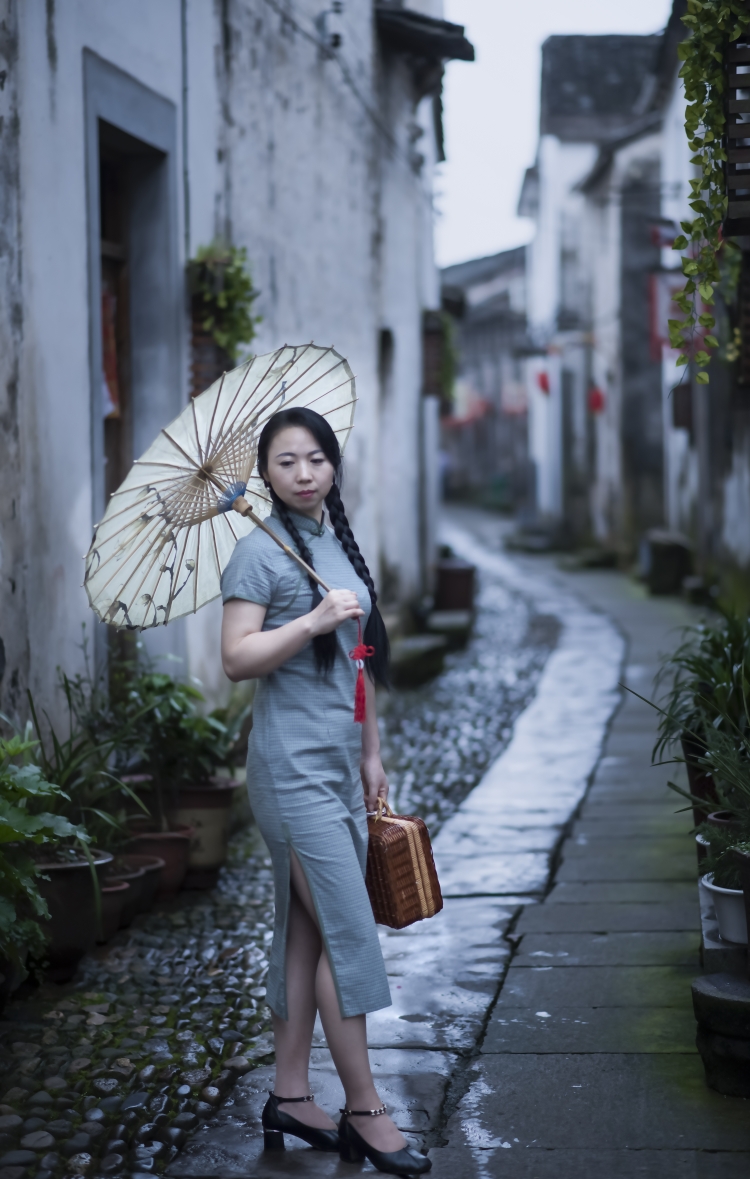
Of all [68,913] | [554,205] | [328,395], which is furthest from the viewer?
[554,205]

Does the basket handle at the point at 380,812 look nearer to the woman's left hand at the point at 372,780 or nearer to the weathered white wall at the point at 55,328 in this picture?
the woman's left hand at the point at 372,780

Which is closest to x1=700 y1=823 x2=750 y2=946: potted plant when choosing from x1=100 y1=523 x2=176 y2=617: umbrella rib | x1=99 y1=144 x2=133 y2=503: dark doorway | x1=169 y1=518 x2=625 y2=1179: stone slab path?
x1=169 y1=518 x2=625 y2=1179: stone slab path

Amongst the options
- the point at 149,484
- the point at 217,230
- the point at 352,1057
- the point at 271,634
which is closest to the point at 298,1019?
the point at 352,1057

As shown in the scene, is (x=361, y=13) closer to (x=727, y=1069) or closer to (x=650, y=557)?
(x=650, y=557)

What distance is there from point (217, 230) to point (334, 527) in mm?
4274

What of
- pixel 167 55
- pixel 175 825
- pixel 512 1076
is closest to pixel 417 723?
pixel 175 825

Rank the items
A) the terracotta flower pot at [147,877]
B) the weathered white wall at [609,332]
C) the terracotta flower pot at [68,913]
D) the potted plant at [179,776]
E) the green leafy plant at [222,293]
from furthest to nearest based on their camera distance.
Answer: the weathered white wall at [609,332]
the green leafy plant at [222,293]
the potted plant at [179,776]
the terracotta flower pot at [147,877]
the terracotta flower pot at [68,913]

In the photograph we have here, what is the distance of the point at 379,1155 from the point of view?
302 cm

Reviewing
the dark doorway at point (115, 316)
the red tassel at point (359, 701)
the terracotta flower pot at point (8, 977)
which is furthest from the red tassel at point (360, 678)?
the dark doorway at point (115, 316)

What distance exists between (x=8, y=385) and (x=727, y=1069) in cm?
314

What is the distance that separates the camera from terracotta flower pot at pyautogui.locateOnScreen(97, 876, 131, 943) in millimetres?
4605

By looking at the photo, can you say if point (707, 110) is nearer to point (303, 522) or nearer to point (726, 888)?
point (303, 522)

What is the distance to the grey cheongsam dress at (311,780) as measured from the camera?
3.02m

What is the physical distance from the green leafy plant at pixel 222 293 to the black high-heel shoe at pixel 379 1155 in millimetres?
4399
